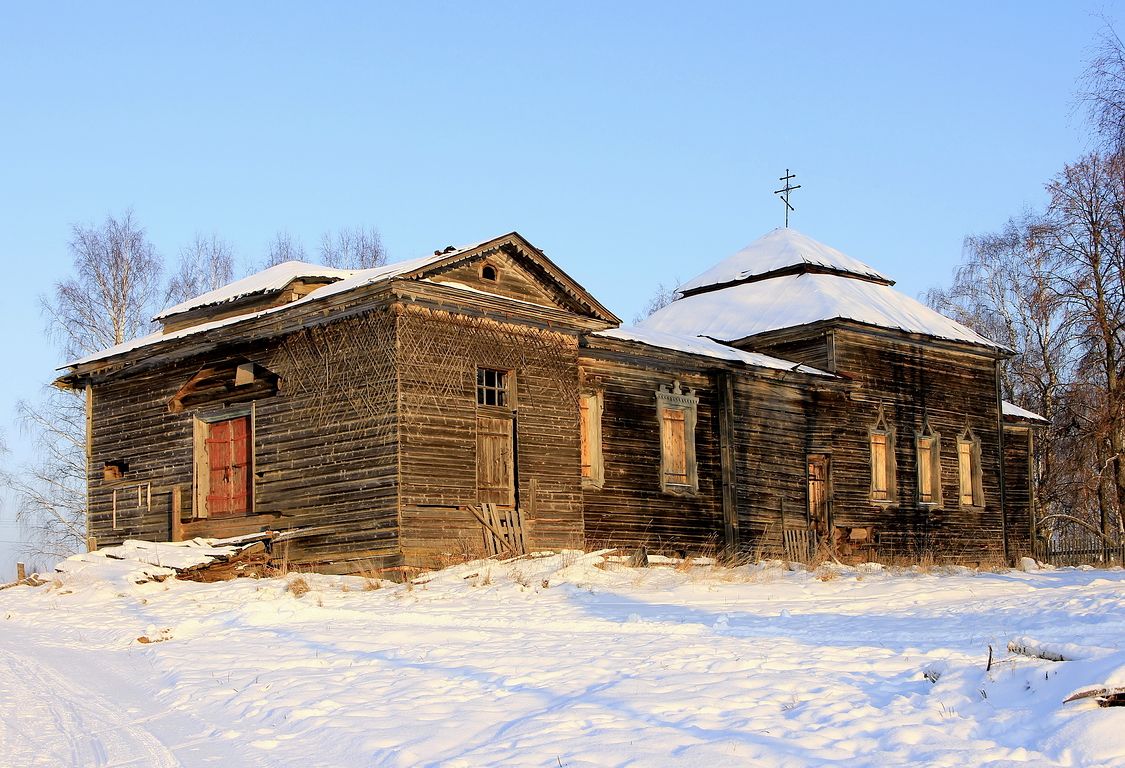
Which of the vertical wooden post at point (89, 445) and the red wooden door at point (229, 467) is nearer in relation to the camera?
the red wooden door at point (229, 467)

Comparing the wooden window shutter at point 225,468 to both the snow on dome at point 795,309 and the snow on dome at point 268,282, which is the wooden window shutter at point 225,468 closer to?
the snow on dome at point 268,282

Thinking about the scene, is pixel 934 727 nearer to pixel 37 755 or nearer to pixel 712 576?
pixel 37 755

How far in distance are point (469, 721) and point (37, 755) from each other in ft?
8.84

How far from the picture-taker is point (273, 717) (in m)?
8.61

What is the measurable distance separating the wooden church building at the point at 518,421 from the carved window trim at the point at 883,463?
62mm

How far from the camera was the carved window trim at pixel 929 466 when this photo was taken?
98.0ft

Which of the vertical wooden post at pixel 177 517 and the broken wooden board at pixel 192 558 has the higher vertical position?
the vertical wooden post at pixel 177 517

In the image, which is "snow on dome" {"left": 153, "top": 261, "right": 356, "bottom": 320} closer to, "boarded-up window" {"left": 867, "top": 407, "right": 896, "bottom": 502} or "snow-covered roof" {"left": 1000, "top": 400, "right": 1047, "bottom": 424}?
"boarded-up window" {"left": 867, "top": 407, "right": 896, "bottom": 502}

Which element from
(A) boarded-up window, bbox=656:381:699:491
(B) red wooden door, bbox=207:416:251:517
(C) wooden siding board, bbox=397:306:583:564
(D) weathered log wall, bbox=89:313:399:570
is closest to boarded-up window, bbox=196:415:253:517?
(B) red wooden door, bbox=207:416:251:517

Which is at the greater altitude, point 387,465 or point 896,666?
point 387,465

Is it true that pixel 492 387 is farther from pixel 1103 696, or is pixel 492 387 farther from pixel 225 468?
pixel 1103 696

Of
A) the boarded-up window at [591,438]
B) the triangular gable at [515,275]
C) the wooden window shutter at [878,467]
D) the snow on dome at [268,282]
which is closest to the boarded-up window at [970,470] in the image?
the wooden window shutter at [878,467]

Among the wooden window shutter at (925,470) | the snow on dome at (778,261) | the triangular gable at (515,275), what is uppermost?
the snow on dome at (778,261)

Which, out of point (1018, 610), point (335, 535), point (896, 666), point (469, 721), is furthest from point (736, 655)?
point (335, 535)
